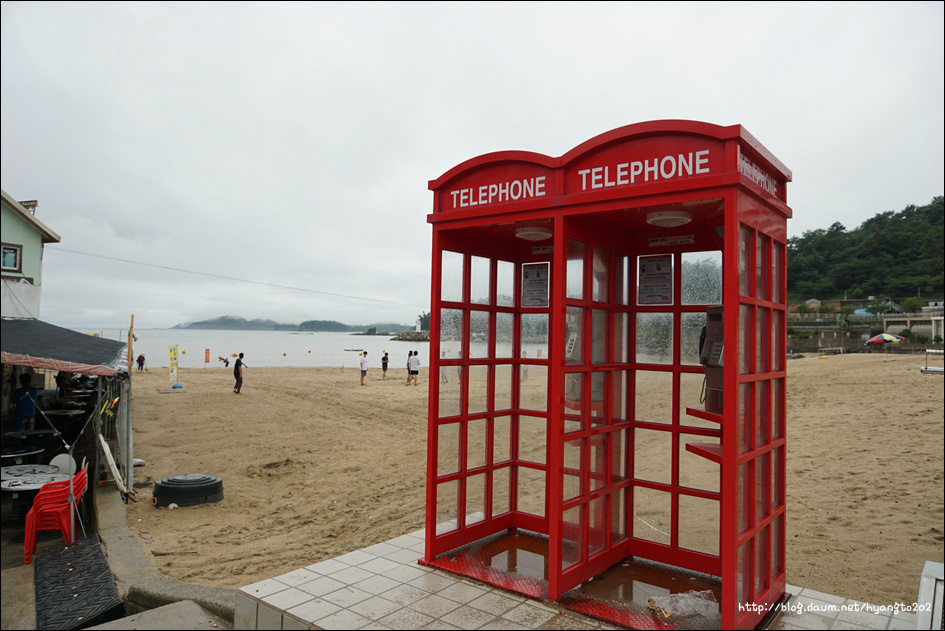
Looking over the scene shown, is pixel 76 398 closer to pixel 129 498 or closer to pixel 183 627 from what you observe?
pixel 129 498

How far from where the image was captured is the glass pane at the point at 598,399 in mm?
4426

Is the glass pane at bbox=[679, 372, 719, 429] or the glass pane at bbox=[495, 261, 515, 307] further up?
the glass pane at bbox=[495, 261, 515, 307]

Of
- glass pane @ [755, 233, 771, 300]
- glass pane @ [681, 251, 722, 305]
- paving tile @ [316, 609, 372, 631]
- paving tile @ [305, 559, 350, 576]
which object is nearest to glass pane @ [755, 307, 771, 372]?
glass pane @ [755, 233, 771, 300]

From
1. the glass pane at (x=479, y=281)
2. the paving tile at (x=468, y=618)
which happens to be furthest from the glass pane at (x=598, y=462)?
the glass pane at (x=479, y=281)

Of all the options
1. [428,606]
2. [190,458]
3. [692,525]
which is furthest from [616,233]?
[190,458]

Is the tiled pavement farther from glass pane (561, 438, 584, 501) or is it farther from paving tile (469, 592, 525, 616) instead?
glass pane (561, 438, 584, 501)

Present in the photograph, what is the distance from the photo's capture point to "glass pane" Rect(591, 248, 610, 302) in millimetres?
4410

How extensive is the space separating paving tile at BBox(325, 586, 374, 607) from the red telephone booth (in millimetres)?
783

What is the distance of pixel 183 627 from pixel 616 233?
4498 millimetres

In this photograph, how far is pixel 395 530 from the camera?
24.1 feet

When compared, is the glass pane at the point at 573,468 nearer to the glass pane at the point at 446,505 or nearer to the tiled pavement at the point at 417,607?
the tiled pavement at the point at 417,607

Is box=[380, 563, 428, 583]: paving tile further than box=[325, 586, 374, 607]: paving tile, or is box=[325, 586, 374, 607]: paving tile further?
box=[380, 563, 428, 583]: paving tile

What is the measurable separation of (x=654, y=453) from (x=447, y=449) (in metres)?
1.90

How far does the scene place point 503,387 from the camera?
17.9 ft
